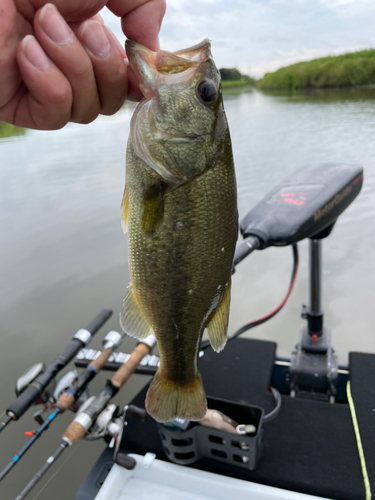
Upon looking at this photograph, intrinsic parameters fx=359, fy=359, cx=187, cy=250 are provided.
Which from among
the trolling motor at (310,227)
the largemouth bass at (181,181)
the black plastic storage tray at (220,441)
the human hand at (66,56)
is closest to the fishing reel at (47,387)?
the black plastic storage tray at (220,441)

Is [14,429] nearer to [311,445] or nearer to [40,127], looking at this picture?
[311,445]

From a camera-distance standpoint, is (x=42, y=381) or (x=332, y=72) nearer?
(x=42, y=381)

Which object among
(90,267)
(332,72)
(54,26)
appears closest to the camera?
(54,26)

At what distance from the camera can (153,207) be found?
111 centimetres

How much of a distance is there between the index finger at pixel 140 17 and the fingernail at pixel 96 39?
132 mm

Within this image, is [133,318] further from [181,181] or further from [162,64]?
[162,64]

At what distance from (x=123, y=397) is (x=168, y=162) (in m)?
2.91

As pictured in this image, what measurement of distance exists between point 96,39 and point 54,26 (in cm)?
13

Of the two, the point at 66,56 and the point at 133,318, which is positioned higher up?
the point at 66,56

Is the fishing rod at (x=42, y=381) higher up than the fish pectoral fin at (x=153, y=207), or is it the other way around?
the fish pectoral fin at (x=153, y=207)

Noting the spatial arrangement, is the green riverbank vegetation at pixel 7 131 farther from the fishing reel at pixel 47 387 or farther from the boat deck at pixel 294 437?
the boat deck at pixel 294 437

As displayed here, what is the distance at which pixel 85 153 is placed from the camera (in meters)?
10.8

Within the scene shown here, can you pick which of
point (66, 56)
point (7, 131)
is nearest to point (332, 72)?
point (7, 131)

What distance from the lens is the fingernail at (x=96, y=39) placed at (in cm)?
101
